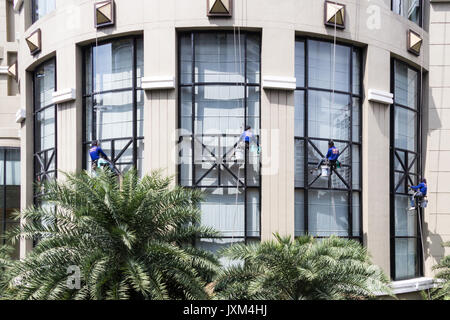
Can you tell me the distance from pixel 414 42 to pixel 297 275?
461 inches

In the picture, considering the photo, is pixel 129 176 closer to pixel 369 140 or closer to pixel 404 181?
pixel 369 140

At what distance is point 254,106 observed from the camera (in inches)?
624

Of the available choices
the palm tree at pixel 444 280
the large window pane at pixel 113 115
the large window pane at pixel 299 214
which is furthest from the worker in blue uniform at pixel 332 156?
the large window pane at pixel 113 115

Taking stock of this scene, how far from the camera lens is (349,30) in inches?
648

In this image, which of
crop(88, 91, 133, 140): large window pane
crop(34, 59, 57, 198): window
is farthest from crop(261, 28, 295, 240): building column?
crop(34, 59, 57, 198): window

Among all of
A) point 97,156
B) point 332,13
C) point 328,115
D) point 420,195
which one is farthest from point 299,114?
point 97,156

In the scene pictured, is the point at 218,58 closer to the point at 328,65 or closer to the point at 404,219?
the point at 328,65

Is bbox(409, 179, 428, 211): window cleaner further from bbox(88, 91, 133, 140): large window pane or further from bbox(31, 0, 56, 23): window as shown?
bbox(31, 0, 56, 23): window

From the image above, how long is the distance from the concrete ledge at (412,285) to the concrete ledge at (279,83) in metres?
8.10

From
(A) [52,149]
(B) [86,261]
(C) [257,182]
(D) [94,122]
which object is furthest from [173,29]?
(B) [86,261]

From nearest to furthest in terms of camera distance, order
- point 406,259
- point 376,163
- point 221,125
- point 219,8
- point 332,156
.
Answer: point 219,8
point 332,156
point 221,125
point 376,163
point 406,259

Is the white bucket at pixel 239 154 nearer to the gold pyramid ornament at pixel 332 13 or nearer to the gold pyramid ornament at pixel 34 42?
the gold pyramid ornament at pixel 332 13

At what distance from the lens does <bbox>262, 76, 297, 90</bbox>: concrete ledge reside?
15.3 meters

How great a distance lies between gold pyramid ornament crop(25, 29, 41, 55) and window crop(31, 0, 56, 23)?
111 cm
